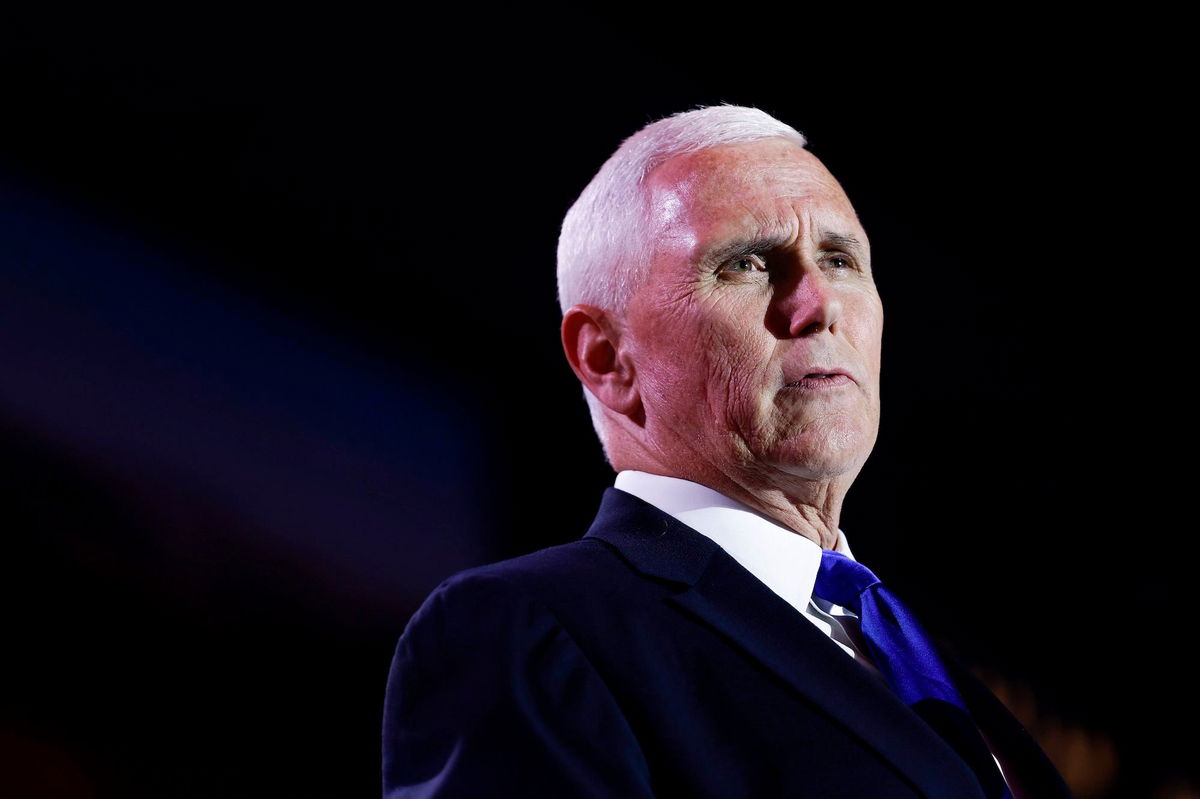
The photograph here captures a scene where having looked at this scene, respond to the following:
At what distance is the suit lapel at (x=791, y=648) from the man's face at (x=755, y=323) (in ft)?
0.52

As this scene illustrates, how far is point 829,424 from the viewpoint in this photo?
1408mm

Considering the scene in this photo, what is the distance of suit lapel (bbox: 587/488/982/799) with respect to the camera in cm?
120

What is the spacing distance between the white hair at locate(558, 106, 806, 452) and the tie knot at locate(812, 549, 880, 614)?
0.40 metres

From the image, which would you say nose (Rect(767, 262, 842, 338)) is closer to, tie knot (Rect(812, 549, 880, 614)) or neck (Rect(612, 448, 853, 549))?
neck (Rect(612, 448, 853, 549))

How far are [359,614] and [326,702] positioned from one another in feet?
0.65

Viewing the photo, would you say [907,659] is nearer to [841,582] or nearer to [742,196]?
[841,582]

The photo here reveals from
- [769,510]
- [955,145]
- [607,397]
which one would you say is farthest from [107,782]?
[955,145]

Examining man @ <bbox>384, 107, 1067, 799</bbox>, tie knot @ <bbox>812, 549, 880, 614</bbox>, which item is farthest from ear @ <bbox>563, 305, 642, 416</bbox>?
tie knot @ <bbox>812, 549, 880, 614</bbox>

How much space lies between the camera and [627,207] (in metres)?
1.59

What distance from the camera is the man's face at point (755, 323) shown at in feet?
4.66

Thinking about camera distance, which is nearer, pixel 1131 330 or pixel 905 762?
pixel 905 762

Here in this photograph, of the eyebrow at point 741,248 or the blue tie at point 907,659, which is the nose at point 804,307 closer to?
the eyebrow at point 741,248

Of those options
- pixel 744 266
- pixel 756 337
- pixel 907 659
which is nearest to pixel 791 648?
pixel 907 659

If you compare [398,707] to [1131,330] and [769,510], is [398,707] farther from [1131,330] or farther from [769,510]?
[1131,330]
